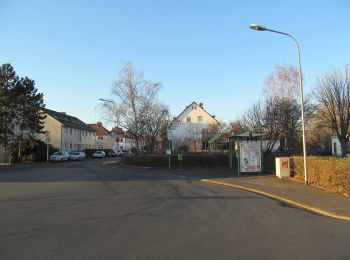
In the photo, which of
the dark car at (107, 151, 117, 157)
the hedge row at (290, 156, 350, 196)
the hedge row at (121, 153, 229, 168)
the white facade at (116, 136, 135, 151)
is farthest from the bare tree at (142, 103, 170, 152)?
the dark car at (107, 151, 117, 157)

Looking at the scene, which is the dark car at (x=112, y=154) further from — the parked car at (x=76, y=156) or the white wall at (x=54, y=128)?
the parked car at (x=76, y=156)

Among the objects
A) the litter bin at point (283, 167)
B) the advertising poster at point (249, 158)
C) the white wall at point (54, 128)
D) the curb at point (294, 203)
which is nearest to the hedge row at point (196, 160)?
the advertising poster at point (249, 158)

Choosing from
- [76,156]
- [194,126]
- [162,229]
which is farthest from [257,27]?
[194,126]

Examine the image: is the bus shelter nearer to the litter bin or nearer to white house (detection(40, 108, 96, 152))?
the litter bin

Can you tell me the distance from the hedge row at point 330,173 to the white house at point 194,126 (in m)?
52.9

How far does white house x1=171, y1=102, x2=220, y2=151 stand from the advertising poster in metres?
44.6

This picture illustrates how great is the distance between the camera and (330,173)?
61.4 ft

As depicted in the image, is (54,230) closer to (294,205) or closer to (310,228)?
(310,228)

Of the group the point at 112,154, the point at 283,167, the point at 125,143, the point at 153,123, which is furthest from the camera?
the point at 125,143

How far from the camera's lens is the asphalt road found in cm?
771

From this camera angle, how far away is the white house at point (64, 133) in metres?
78.9

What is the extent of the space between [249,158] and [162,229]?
2007 cm

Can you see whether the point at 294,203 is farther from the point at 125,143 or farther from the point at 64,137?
the point at 125,143

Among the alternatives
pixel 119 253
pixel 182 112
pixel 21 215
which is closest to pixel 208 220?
pixel 119 253
